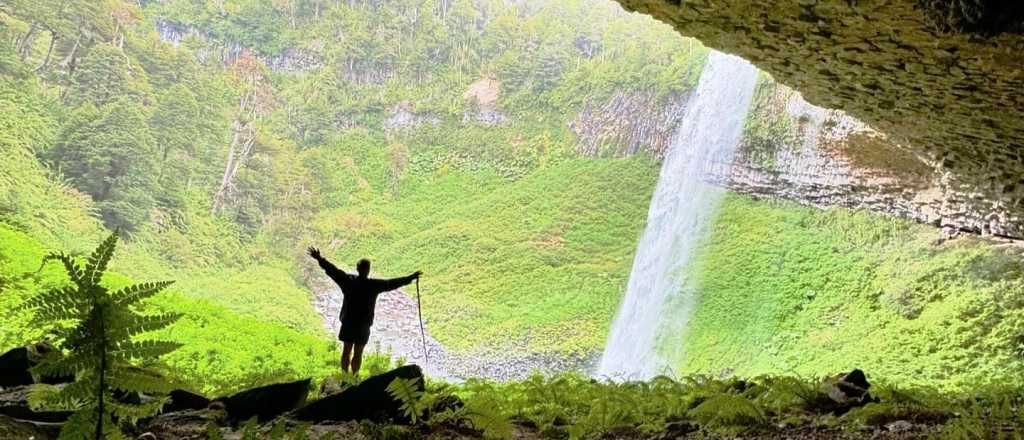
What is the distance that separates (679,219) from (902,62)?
15223mm

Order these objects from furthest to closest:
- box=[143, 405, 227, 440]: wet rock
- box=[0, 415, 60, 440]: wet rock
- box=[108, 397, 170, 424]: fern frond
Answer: box=[143, 405, 227, 440]: wet rock < box=[0, 415, 60, 440]: wet rock < box=[108, 397, 170, 424]: fern frond

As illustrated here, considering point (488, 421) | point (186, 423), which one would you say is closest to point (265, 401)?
point (186, 423)

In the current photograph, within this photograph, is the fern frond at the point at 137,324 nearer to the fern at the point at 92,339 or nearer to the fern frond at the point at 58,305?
the fern at the point at 92,339

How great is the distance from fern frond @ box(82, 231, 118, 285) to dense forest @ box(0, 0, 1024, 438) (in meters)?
3.45

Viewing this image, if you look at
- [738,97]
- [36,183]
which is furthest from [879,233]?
[36,183]

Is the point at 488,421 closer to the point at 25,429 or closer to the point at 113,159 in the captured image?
the point at 25,429

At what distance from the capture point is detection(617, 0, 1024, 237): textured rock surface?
4.81 meters

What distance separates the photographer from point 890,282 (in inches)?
571

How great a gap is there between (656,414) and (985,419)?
1.96m

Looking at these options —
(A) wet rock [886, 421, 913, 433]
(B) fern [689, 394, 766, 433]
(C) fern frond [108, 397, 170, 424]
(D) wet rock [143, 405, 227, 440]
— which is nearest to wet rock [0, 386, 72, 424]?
(C) fern frond [108, 397, 170, 424]

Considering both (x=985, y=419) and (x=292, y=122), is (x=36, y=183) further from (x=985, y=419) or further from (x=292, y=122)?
(x=985, y=419)

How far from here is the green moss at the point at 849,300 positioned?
11523 millimetres

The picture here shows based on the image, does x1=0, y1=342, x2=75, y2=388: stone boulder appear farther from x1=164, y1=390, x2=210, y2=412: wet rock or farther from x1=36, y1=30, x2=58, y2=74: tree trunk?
x1=36, y1=30, x2=58, y2=74: tree trunk

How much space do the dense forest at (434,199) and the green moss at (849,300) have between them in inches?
2.4
